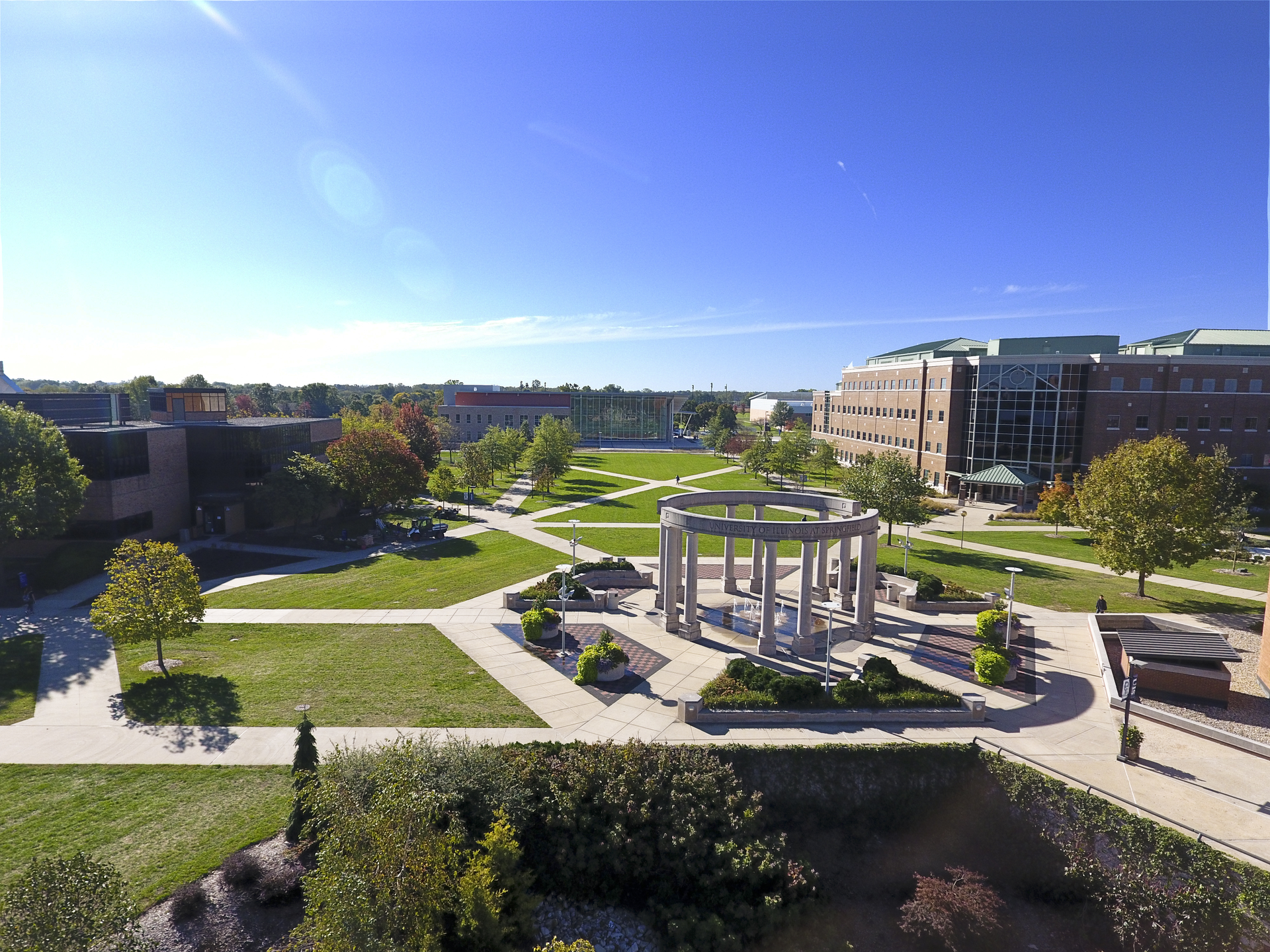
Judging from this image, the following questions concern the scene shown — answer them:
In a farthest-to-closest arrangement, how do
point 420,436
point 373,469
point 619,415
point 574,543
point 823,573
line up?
1. point 619,415
2. point 420,436
3. point 373,469
4. point 574,543
5. point 823,573

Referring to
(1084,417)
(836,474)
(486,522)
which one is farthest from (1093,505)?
(836,474)

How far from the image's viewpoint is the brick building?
2532 inches

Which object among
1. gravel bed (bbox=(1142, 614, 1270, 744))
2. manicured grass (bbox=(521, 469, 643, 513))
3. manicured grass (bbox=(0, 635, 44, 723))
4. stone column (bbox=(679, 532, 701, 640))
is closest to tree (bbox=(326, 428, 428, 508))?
manicured grass (bbox=(521, 469, 643, 513))

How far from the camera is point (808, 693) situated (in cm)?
2197

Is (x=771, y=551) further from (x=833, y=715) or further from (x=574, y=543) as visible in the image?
(x=574, y=543)

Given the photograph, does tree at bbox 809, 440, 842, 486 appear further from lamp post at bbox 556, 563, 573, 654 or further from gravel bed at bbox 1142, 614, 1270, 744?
gravel bed at bbox 1142, 614, 1270, 744

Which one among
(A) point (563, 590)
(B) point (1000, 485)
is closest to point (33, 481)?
(A) point (563, 590)

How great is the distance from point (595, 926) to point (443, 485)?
52.0 meters

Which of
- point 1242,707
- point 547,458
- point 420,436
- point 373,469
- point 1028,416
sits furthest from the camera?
point 420,436

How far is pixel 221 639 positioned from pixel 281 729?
1099 cm

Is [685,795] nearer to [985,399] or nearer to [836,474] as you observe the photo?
[985,399]

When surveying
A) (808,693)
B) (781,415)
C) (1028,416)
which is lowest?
(808,693)

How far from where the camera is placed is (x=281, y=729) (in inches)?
811

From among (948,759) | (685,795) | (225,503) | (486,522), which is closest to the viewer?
(685,795)
